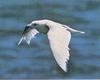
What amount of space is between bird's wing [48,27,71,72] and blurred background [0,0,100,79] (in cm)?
482

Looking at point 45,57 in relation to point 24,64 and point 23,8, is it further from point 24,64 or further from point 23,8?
point 23,8

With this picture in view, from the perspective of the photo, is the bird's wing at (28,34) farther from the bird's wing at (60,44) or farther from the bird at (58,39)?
the bird's wing at (60,44)

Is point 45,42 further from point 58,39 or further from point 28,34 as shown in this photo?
point 58,39

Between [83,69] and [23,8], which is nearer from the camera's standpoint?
[83,69]

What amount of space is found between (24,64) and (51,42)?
6085 mm

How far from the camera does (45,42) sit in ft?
30.4

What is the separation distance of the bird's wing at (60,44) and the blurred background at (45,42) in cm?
482

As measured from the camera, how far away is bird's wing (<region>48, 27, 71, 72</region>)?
6.86ft

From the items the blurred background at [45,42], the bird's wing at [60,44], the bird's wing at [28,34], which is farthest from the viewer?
the blurred background at [45,42]

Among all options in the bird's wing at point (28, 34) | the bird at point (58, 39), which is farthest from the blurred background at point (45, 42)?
the bird at point (58, 39)

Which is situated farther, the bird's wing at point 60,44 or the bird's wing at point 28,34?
the bird's wing at point 28,34

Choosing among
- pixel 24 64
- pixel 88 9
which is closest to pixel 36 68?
pixel 24 64

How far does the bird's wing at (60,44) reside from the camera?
209cm

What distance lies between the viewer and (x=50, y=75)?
7484mm
